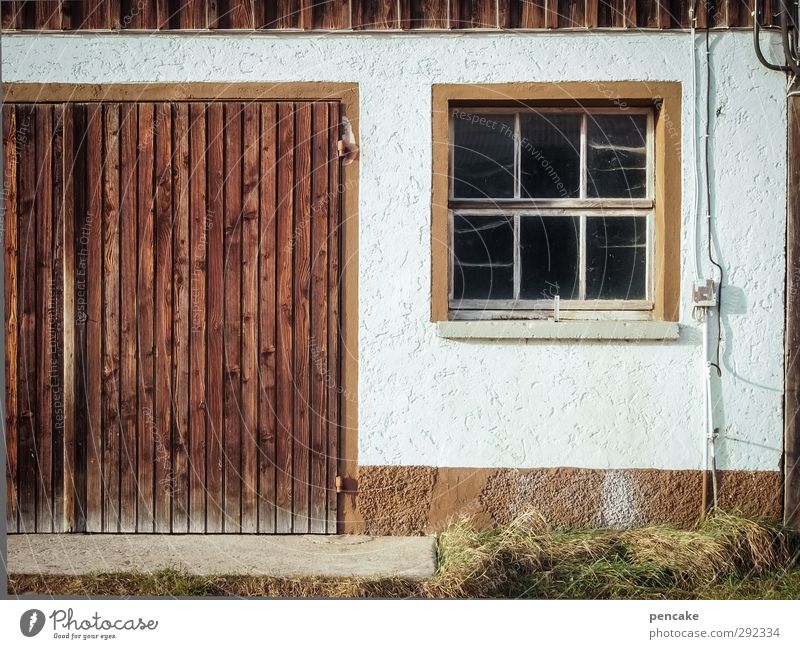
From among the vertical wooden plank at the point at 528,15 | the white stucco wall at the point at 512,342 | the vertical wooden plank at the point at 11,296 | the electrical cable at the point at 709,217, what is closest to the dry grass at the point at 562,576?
the white stucco wall at the point at 512,342

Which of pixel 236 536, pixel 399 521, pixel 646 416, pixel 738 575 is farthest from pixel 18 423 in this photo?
pixel 738 575

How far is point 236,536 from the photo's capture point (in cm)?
500

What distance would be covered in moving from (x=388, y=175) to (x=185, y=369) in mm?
1732

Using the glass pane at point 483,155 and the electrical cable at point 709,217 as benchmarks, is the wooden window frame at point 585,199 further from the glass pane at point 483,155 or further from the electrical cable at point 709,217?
the electrical cable at point 709,217

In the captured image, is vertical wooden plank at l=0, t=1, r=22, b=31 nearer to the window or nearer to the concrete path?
the window

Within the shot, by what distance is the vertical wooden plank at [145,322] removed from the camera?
5.06m

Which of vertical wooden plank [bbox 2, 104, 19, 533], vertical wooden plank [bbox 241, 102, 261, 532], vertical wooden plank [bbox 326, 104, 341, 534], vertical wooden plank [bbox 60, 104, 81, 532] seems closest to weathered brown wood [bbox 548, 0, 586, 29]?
vertical wooden plank [bbox 326, 104, 341, 534]

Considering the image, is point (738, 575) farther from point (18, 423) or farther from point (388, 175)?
point (18, 423)

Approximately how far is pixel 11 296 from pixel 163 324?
3.17ft

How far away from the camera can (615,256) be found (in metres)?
5.15

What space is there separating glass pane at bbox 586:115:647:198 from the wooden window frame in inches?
2.1

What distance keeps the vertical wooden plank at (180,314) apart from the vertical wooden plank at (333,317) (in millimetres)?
882

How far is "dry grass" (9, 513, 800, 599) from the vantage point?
4297 mm

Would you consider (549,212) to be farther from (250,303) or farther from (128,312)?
(128,312)
